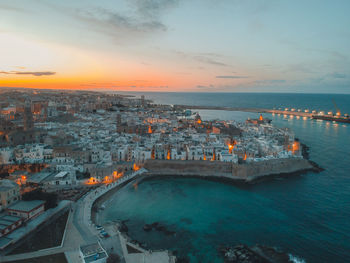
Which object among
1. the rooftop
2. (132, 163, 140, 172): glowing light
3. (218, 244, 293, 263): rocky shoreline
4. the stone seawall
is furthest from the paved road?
the stone seawall

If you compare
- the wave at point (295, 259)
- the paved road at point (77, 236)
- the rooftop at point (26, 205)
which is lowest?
the wave at point (295, 259)

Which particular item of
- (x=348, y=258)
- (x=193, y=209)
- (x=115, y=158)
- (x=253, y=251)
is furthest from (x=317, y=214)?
(x=115, y=158)

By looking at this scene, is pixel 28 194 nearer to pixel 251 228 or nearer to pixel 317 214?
pixel 251 228

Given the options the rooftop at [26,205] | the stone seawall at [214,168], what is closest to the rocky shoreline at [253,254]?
the rooftop at [26,205]

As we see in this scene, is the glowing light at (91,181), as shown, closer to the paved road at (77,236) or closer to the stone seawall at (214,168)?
the paved road at (77,236)

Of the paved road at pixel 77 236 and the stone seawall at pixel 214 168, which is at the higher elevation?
the stone seawall at pixel 214 168

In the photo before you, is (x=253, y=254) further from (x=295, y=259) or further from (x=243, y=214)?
(x=243, y=214)

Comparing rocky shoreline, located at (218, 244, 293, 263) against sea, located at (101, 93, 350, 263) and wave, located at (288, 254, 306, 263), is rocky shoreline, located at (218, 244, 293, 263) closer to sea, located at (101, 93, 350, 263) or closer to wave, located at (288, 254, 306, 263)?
wave, located at (288, 254, 306, 263)

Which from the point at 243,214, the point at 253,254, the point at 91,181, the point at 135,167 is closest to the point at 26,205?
the point at 91,181
